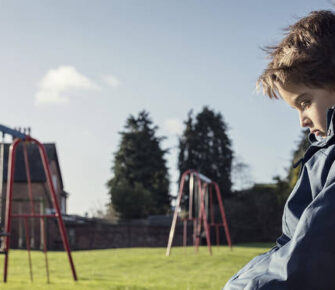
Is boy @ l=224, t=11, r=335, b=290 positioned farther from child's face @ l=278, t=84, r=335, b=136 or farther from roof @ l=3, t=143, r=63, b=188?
roof @ l=3, t=143, r=63, b=188

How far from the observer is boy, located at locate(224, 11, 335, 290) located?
4.11 ft

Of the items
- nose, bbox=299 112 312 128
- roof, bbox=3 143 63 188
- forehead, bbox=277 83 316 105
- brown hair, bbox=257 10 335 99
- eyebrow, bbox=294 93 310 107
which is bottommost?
nose, bbox=299 112 312 128

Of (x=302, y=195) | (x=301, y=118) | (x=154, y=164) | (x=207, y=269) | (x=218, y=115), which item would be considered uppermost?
(x=218, y=115)

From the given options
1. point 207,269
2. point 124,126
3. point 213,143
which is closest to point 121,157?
point 124,126

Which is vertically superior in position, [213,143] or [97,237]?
[213,143]

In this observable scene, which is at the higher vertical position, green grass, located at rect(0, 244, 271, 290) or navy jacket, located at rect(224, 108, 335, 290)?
navy jacket, located at rect(224, 108, 335, 290)

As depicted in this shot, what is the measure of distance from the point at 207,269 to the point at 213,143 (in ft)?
99.3

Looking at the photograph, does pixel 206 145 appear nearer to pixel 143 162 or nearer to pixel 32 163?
pixel 143 162

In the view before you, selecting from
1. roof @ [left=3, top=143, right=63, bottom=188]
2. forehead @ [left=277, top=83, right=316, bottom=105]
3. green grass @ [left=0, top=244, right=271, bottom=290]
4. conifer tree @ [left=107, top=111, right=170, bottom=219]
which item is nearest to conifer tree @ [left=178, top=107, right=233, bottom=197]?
conifer tree @ [left=107, top=111, right=170, bottom=219]

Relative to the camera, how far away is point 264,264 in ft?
4.63

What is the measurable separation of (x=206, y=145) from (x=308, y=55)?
38444 mm

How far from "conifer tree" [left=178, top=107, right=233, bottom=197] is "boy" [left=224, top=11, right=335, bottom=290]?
37203 mm

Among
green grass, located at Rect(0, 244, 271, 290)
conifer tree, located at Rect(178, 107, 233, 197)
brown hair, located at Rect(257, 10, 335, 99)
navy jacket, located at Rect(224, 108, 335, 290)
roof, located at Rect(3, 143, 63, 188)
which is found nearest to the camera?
navy jacket, located at Rect(224, 108, 335, 290)

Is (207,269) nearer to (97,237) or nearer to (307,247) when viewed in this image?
(307,247)
